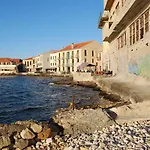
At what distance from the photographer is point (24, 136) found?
6.94 m

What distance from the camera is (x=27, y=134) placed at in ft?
23.0

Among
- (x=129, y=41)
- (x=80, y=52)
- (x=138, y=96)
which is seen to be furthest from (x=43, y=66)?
(x=138, y=96)

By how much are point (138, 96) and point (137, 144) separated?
6.48 metres

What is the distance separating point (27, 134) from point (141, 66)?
13.9m

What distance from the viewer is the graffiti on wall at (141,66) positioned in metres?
17.4

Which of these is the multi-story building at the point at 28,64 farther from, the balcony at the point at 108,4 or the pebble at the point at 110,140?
the pebble at the point at 110,140

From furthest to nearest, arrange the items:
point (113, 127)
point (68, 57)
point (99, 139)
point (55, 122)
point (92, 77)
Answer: point (68, 57)
point (92, 77)
point (55, 122)
point (113, 127)
point (99, 139)

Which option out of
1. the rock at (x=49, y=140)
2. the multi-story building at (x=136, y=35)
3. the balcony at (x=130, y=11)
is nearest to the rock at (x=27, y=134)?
the rock at (x=49, y=140)

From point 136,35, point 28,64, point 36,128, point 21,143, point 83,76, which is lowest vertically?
point 21,143

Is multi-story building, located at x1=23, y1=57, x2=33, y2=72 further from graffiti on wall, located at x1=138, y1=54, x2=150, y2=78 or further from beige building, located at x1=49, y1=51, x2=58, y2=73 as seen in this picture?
graffiti on wall, located at x1=138, y1=54, x2=150, y2=78

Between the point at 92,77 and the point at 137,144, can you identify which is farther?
the point at 92,77

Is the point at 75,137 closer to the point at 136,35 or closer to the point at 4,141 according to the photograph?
the point at 4,141

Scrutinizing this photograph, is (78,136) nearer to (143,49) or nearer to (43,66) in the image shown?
(143,49)

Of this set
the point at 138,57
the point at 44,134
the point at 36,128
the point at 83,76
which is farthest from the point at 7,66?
the point at 44,134
